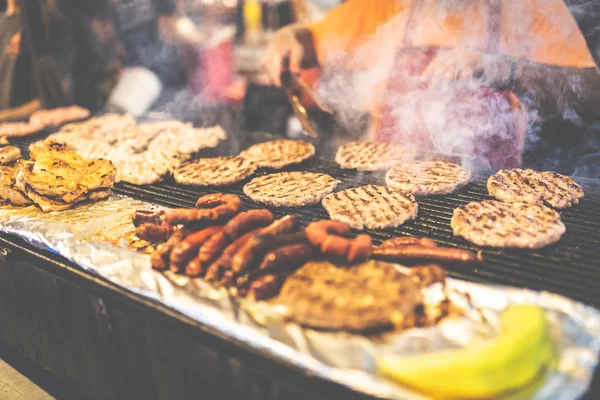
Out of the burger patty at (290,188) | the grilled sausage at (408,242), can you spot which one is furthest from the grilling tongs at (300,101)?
the grilled sausage at (408,242)

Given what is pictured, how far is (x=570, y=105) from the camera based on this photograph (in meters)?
4.59

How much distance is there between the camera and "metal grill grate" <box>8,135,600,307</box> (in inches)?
106

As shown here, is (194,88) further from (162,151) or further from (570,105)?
(570,105)

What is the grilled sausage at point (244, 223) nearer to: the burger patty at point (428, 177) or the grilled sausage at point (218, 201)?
the grilled sausage at point (218, 201)

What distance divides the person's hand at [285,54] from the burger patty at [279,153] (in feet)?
3.75

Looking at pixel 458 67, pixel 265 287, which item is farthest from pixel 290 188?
pixel 458 67

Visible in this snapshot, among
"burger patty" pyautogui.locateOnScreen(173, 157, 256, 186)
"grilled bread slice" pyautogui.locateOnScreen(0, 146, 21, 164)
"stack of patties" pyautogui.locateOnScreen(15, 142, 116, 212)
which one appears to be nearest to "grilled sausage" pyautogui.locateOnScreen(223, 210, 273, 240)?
"burger patty" pyautogui.locateOnScreen(173, 157, 256, 186)

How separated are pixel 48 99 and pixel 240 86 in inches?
142

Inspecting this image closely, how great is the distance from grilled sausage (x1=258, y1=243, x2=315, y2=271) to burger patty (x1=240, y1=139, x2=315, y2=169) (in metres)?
2.17

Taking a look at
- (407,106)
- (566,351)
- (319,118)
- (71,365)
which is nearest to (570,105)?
(407,106)

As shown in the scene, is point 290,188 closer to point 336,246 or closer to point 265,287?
point 336,246

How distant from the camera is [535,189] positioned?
3.74m

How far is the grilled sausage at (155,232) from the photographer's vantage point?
10.3 ft

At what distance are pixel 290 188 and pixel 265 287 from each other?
164 centimetres
